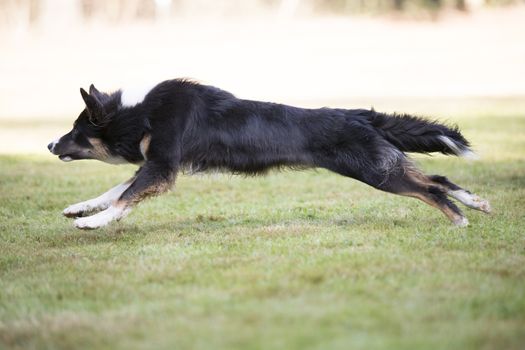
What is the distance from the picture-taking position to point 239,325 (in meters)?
4.11

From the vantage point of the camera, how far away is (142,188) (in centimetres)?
693

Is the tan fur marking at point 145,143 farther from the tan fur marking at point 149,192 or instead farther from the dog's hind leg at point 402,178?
the dog's hind leg at point 402,178

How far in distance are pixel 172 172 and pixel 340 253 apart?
1.93 metres

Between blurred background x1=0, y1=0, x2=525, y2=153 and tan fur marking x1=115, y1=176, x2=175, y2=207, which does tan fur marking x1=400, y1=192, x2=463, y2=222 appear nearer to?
tan fur marking x1=115, y1=176, x2=175, y2=207

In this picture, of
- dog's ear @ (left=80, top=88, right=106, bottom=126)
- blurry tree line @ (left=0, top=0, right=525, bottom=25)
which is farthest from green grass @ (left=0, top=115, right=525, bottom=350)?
blurry tree line @ (left=0, top=0, right=525, bottom=25)

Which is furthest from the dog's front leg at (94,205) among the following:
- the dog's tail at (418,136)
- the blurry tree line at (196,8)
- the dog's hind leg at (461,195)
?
the blurry tree line at (196,8)

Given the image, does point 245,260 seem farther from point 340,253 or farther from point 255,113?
point 255,113

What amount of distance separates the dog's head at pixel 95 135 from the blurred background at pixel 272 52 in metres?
9.52

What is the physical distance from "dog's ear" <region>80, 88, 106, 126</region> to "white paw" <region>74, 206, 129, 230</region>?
911 mm

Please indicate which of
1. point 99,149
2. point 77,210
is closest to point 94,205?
point 77,210

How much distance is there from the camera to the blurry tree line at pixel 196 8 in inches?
1789

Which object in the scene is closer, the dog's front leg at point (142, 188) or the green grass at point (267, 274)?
the green grass at point (267, 274)

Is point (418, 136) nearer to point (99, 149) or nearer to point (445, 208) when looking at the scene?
point (445, 208)

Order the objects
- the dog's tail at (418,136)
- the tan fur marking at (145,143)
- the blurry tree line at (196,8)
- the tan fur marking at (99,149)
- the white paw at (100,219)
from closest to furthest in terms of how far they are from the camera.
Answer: the white paw at (100,219) → the tan fur marking at (145,143) → the dog's tail at (418,136) → the tan fur marking at (99,149) → the blurry tree line at (196,8)
